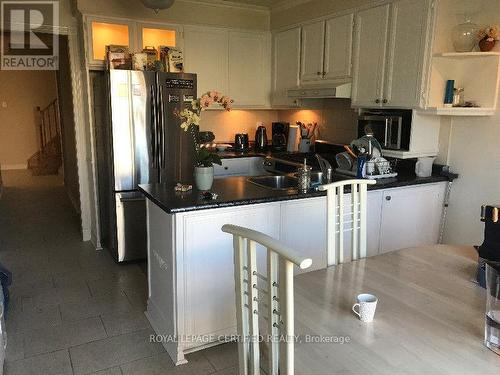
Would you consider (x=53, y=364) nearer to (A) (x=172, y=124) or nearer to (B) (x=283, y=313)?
(B) (x=283, y=313)

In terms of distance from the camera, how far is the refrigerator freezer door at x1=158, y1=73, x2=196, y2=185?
12.1 feet

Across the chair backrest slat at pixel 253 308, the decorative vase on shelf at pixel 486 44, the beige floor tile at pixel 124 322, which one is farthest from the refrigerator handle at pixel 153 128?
the chair backrest slat at pixel 253 308

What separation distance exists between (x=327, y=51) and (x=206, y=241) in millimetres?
2320

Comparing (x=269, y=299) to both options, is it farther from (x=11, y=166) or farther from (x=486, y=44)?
(x=11, y=166)

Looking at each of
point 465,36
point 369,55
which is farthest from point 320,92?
point 465,36

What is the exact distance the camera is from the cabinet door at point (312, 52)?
3836 mm

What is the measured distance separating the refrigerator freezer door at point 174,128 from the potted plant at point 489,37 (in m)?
2.31

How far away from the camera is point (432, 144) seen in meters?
3.20

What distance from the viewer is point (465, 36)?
2.77 m

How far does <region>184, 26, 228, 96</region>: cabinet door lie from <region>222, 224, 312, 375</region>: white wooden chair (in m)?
3.39

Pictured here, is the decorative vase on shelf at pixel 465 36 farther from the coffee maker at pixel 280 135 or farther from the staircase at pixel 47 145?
the staircase at pixel 47 145

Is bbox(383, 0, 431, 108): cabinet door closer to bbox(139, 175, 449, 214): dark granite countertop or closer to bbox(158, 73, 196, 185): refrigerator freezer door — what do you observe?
bbox(139, 175, 449, 214): dark granite countertop

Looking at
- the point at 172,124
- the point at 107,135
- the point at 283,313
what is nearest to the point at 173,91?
the point at 172,124

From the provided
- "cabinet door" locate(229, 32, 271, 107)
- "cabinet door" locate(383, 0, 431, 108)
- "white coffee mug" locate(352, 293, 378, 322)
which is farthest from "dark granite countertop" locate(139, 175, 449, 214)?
"cabinet door" locate(229, 32, 271, 107)
